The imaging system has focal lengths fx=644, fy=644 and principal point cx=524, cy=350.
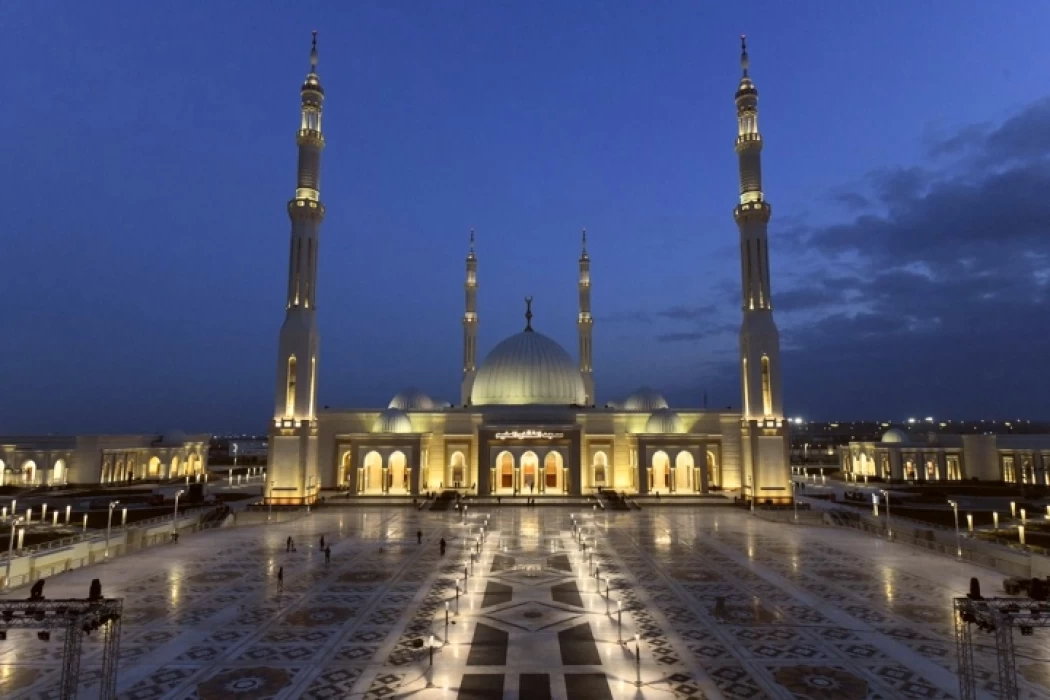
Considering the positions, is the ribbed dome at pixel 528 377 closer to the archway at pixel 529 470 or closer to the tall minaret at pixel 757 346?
the archway at pixel 529 470

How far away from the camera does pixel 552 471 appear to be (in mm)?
52125

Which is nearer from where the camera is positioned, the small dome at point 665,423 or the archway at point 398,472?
the archway at point 398,472

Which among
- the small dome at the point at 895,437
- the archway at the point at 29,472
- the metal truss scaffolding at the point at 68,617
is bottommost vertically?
the metal truss scaffolding at the point at 68,617

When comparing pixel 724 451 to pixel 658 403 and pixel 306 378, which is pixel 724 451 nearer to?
pixel 658 403

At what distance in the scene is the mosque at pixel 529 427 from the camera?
45906 mm

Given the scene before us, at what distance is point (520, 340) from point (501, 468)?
14.6m

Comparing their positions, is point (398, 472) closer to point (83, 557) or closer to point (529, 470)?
point (529, 470)

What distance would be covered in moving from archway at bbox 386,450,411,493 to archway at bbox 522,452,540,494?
9.25 metres

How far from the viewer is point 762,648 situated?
49.4 ft

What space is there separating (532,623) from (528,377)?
41501 mm

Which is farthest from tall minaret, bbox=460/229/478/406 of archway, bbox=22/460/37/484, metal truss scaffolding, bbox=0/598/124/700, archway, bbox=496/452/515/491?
metal truss scaffolding, bbox=0/598/124/700

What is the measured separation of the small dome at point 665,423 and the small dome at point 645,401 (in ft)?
18.3

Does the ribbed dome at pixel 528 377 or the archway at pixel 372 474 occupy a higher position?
the ribbed dome at pixel 528 377

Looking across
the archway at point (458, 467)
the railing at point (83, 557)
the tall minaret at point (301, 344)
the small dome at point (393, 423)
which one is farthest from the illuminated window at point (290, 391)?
the archway at point (458, 467)
